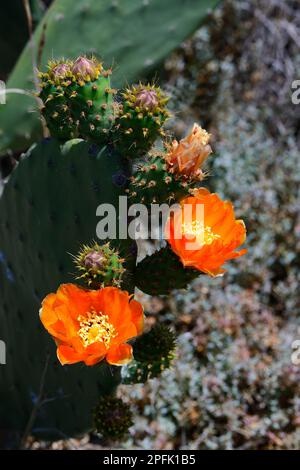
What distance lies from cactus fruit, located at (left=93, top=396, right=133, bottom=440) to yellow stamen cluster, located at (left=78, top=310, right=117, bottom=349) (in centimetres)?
38

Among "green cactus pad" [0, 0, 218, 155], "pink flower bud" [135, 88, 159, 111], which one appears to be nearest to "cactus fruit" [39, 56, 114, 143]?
"pink flower bud" [135, 88, 159, 111]

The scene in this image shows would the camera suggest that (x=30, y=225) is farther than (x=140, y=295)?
No

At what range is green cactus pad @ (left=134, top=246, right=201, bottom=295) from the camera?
1.42m

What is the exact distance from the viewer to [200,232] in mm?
1337

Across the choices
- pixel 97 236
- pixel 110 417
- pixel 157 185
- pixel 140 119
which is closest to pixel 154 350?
pixel 110 417

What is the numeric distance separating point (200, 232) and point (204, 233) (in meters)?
0.01

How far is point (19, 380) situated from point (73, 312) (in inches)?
26.3

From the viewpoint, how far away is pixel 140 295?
98.9 inches

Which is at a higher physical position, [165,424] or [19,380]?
[19,380]

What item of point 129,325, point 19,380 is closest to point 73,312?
point 129,325

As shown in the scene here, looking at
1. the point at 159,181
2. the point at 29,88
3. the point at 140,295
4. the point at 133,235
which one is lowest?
the point at 140,295

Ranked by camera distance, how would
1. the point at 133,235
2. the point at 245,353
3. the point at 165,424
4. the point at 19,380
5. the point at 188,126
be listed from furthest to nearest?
the point at 188,126
the point at 245,353
the point at 165,424
the point at 19,380
the point at 133,235

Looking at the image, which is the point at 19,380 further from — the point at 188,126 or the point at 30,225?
the point at 188,126

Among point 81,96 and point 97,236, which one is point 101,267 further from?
point 81,96
